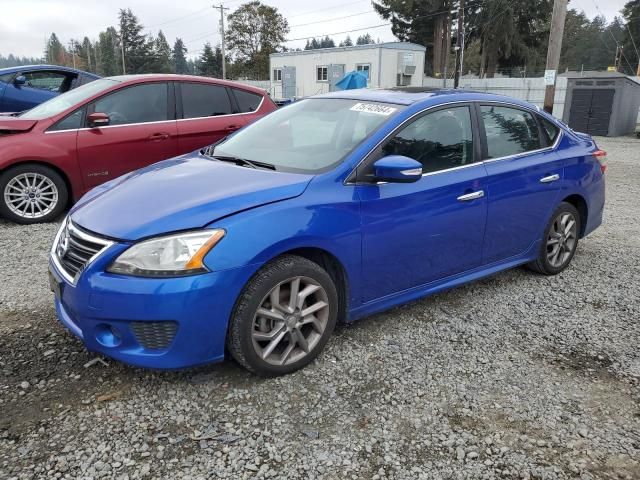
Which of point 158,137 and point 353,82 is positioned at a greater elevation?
point 353,82

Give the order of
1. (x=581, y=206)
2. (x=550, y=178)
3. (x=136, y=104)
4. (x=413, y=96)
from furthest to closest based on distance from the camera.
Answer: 1. (x=136, y=104)
2. (x=581, y=206)
3. (x=550, y=178)
4. (x=413, y=96)

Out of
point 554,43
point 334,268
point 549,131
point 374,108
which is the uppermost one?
point 554,43

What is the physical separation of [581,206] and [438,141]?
1.98 meters

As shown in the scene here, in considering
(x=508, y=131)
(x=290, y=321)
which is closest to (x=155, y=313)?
(x=290, y=321)

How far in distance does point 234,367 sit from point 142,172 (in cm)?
139

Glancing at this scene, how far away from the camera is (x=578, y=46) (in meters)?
84.9

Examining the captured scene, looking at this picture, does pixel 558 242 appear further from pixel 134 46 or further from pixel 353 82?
pixel 134 46

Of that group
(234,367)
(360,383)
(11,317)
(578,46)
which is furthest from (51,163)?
(578,46)

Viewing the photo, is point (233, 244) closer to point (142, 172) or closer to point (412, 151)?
point (142, 172)

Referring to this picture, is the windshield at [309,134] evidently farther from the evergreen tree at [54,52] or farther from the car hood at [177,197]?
the evergreen tree at [54,52]

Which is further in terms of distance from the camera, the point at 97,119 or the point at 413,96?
the point at 97,119

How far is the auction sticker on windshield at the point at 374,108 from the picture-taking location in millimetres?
3459

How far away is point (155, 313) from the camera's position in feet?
8.18

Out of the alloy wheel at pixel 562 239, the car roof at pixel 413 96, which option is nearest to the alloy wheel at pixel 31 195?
the car roof at pixel 413 96
